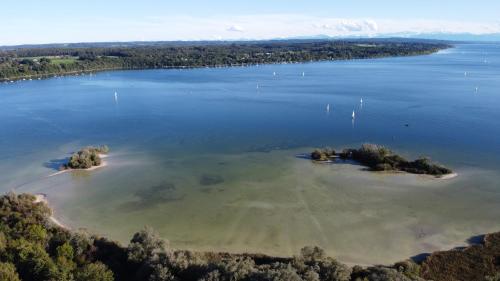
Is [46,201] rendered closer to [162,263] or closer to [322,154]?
[162,263]

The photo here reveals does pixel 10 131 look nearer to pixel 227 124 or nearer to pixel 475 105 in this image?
pixel 227 124

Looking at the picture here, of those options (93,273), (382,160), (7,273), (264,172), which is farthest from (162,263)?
(382,160)

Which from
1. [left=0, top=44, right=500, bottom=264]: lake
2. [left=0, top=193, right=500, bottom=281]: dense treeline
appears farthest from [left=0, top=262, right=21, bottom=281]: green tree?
[left=0, top=44, right=500, bottom=264]: lake

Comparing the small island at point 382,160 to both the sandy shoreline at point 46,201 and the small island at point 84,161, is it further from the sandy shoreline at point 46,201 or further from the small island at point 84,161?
the sandy shoreline at point 46,201

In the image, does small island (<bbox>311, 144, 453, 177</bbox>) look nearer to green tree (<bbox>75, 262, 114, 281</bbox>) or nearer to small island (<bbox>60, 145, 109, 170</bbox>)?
small island (<bbox>60, 145, 109, 170</bbox>)

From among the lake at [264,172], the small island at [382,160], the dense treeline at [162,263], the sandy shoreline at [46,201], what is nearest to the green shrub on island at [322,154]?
the small island at [382,160]
